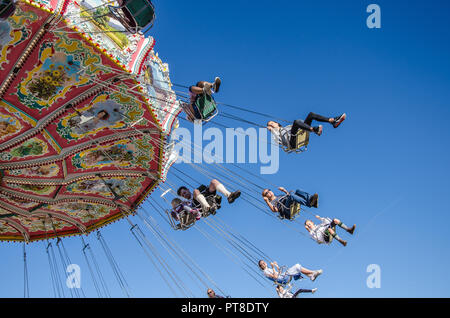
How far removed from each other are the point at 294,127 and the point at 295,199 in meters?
1.60

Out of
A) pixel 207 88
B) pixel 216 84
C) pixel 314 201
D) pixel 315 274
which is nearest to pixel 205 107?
pixel 207 88

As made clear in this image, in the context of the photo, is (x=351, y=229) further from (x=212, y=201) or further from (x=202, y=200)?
(x=202, y=200)

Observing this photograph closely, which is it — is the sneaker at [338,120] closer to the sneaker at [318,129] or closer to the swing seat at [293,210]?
the sneaker at [318,129]

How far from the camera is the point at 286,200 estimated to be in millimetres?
8609

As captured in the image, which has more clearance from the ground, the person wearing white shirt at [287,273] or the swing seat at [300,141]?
the swing seat at [300,141]

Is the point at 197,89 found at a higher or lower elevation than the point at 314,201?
higher

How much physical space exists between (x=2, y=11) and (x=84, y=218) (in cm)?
708

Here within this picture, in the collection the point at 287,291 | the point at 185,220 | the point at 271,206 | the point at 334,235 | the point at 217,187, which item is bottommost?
the point at 287,291

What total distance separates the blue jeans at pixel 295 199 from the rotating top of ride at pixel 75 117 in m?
3.01

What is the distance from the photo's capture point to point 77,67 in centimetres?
743

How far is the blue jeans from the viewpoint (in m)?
8.22

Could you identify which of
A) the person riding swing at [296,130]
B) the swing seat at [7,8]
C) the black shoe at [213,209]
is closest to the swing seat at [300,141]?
the person riding swing at [296,130]

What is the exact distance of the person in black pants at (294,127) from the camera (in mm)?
7211
